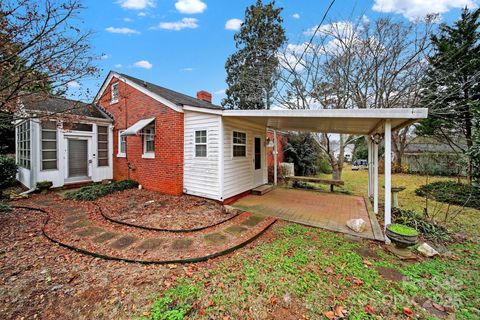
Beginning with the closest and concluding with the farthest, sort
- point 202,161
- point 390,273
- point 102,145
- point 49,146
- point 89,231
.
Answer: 1. point 390,273
2. point 89,231
3. point 202,161
4. point 49,146
5. point 102,145

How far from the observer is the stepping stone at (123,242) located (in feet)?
13.6

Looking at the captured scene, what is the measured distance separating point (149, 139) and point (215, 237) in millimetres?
6104

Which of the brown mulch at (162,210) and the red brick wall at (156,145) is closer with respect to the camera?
the brown mulch at (162,210)

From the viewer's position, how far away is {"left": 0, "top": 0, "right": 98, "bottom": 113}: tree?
3.92 metres

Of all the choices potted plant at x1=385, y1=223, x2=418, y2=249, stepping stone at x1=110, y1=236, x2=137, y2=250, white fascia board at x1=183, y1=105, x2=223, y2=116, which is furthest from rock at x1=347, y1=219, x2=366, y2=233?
stepping stone at x1=110, y1=236, x2=137, y2=250

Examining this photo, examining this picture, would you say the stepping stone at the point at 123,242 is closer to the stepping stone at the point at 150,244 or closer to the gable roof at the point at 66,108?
the stepping stone at the point at 150,244

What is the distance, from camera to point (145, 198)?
7.49 metres

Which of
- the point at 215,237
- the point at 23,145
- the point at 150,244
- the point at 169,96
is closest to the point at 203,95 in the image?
the point at 169,96

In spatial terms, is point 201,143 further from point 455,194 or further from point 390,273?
point 455,194

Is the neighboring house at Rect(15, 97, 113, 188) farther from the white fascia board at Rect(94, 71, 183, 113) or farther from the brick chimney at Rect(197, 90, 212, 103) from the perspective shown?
the brick chimney at Rect(197, 90, 212, 103)

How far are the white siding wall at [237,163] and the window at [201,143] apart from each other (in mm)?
791

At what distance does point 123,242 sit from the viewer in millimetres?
4312

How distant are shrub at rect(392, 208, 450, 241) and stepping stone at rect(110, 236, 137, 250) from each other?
7.14 m

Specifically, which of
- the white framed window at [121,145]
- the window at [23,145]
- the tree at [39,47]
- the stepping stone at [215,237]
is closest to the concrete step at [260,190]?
the stepping stone at [215,237]
